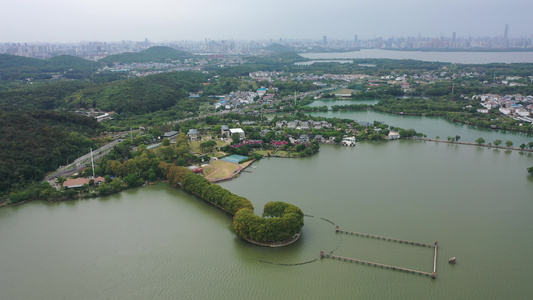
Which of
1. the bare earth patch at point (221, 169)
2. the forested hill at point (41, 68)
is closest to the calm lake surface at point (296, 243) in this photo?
the bare earth patch at point (221, 169)

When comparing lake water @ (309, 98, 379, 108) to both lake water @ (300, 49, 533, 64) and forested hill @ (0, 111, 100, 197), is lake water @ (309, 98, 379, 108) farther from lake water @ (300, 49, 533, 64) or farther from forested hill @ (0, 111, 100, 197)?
lake water @ (300, 49, 533, 64)

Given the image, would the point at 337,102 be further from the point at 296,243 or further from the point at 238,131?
the point at 296,243

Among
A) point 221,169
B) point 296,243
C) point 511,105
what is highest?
point 511,105

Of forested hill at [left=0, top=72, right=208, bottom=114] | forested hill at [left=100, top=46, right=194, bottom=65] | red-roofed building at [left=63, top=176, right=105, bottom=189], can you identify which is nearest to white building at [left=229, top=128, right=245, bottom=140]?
red-roofed building at [left=63, top=176, right=105, bottom=189]

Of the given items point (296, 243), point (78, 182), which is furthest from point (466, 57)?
point (78, 182)

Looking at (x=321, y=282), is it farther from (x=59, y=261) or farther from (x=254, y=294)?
(x=59, y=261)

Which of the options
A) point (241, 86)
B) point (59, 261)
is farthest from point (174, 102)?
point (59, 261)
